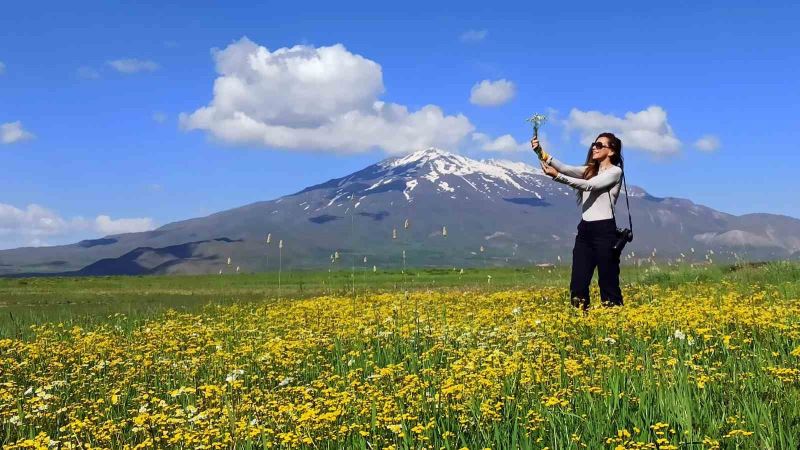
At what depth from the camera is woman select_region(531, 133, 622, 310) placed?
11383 millimetres

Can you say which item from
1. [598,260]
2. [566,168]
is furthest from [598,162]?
[598,260]

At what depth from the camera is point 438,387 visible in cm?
596

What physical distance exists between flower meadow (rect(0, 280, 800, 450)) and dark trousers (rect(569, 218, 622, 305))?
4.52 feet

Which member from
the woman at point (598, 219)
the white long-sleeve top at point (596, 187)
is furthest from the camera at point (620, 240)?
the white long-sleeve top at point (596, 187)

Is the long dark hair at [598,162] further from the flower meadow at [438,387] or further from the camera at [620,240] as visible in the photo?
the flower meadow at [438,387]

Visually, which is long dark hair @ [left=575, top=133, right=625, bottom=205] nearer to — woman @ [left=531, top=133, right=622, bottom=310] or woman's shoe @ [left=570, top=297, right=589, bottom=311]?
woman @ [left=531, top=133, right=622, bottom=310]

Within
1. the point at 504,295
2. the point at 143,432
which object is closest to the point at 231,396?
the point at 143,432

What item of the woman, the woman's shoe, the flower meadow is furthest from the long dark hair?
the flower meadow

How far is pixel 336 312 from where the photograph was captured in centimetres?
1298

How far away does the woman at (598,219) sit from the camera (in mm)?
11383

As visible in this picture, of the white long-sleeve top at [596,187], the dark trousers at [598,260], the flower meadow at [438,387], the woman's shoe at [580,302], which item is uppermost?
the white long-sleeve top at [596,187]

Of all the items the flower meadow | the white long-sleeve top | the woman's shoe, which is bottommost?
the flower meadow

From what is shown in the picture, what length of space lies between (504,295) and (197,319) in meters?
6.77

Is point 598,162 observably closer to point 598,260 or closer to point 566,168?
point 566,168
